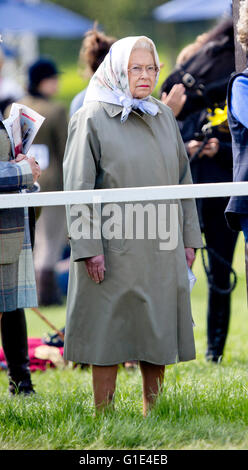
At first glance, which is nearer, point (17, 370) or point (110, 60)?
point (110, 60)

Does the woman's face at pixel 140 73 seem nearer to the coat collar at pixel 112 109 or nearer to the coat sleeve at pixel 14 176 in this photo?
the coat collar at pixel 112 109

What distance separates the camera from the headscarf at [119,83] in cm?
357

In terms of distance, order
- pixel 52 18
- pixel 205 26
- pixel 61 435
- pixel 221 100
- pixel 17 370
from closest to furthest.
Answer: pixel 61 435, pixel 17 370, pixel 221 100, pixel 52 18, pixel 205 26

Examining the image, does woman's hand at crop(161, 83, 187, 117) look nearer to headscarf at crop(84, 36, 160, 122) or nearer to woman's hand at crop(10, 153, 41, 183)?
headscarf at crop(84, 36, 160, 122)

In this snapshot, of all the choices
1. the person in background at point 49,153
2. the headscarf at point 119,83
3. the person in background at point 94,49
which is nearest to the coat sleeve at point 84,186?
the headscarf at point 119,83

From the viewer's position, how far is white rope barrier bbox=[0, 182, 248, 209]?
Answer: 3.19 m

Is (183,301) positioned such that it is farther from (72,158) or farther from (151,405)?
(72,158)

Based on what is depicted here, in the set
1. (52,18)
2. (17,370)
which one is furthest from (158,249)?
(52,18)

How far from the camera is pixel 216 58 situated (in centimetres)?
508

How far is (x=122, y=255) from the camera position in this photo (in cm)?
354

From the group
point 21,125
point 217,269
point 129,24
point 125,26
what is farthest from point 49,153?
point 129,24

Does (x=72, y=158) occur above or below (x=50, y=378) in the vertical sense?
above

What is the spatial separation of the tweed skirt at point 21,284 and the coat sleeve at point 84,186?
35 cm
